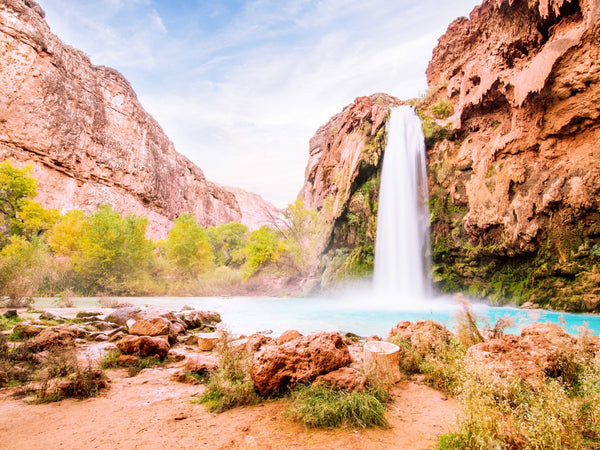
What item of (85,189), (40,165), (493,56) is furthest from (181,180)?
(493,56)

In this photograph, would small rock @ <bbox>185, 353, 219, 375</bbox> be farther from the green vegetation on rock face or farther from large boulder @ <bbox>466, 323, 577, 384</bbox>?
the green vegetation on rock face

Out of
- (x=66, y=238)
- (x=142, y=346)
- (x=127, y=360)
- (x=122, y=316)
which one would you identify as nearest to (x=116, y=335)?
(x=122, y=316)

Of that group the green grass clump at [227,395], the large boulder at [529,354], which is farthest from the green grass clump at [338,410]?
the large boulder at [529,354]

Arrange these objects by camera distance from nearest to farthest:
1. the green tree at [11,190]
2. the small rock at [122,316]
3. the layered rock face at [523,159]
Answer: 1. the small rock at [122,316]
2. the layered rock face at [523,159]
3. the green tree at [11,190]

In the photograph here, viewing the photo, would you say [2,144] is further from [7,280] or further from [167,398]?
[167,398]

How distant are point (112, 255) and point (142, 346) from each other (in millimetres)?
19579

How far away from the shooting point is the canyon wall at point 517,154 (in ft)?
39.1

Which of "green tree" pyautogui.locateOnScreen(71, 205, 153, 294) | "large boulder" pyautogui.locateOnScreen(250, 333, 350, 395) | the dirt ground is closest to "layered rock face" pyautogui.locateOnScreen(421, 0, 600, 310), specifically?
the dirt ground

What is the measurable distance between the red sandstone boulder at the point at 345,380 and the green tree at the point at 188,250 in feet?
88.1

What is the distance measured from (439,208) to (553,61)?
9529 millimetres

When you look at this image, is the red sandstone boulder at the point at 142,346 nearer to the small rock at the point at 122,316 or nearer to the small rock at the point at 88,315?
the small rock at the point at 122,316

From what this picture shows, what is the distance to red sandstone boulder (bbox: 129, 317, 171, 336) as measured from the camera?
262 inches

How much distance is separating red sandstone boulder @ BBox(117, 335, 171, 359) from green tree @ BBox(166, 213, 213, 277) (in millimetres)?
23473

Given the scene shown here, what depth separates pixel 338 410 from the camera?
2971 millimetres
